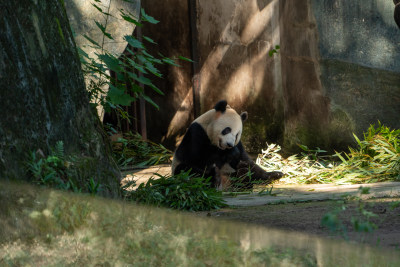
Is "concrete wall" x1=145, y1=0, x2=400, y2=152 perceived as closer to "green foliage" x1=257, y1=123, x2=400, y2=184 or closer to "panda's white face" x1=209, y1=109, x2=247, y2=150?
"green foliage" x1=257, y1=123, x2=400, y2=184

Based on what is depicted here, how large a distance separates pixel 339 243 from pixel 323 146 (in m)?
5.89

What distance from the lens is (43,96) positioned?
342 cm

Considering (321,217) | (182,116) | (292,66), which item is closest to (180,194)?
(321,217)

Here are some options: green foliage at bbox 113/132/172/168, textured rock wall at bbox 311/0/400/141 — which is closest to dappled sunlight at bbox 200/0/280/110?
textured rock wall at bbox 311/0/400/141

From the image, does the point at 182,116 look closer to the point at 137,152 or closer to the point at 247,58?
the point at 137,152

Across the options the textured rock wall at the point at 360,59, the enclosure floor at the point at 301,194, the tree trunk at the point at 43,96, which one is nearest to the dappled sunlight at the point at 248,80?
the textured rock wall at the point at 360,59

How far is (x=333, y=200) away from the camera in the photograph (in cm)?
450

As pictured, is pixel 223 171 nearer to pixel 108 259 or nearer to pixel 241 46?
pixel 241 46

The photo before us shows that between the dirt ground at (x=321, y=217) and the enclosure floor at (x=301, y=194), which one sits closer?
the dirt ground at (x=321, y=217)

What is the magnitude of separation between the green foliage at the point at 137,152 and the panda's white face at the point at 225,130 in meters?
2.25

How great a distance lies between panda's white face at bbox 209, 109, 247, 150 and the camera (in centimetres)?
620

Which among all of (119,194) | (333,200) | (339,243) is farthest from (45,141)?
(333,200)

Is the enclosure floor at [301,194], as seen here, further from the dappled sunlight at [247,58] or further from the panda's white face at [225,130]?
the dappled sunlight at [247,58]

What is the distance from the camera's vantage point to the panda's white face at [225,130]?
6.20 metres
